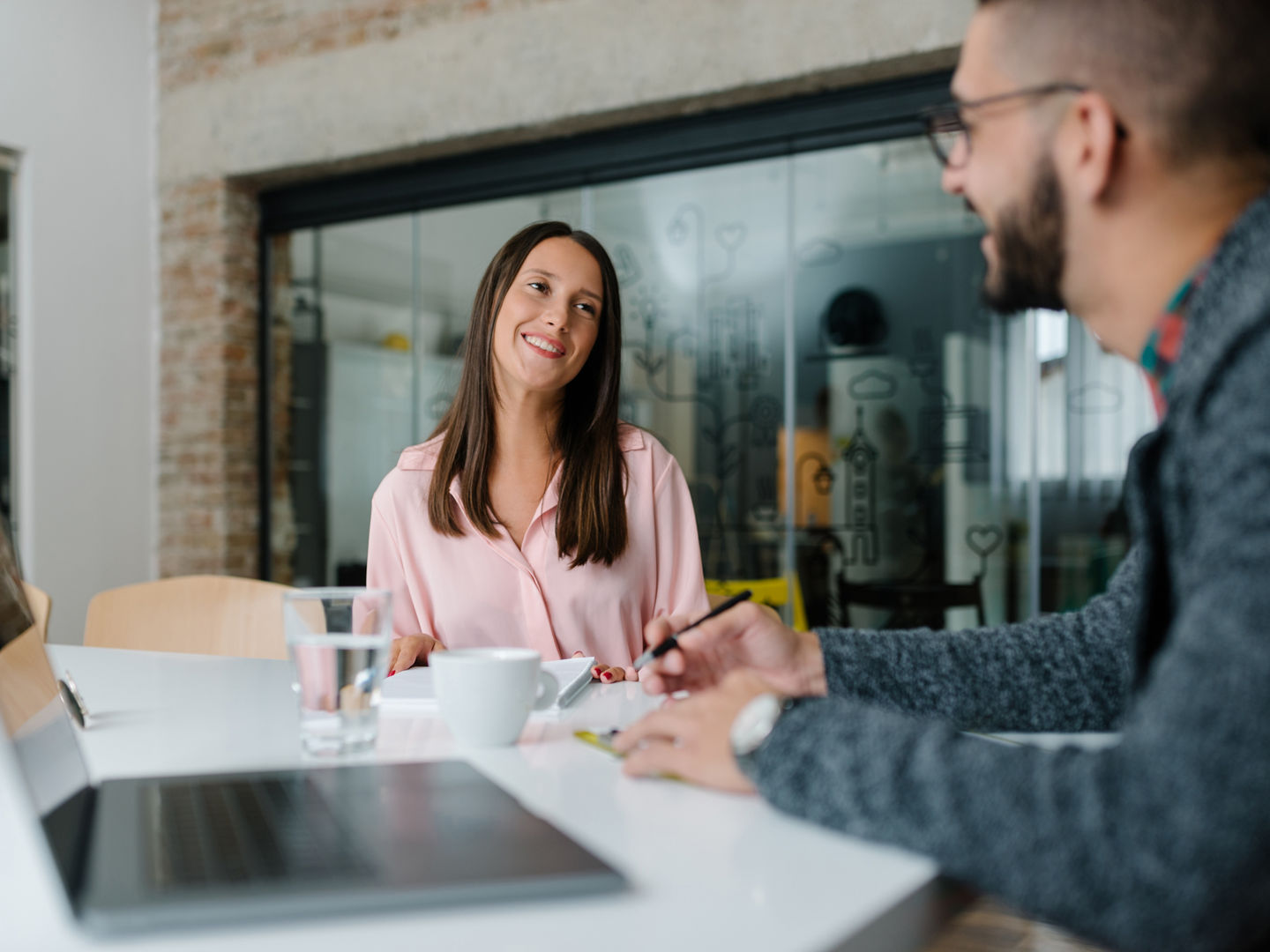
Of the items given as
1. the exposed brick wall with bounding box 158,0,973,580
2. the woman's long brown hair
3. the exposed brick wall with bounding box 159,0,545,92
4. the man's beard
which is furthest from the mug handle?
the exposed brick wall with bounding box 159,0,545,92

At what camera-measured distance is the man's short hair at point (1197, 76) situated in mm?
803

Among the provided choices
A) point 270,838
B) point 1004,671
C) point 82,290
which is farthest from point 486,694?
point 82,290

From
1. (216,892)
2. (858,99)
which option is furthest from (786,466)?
(216,892)

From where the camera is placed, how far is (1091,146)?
2.70 feet

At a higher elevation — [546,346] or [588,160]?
[588,160]

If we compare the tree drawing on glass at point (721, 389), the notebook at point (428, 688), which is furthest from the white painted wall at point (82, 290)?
the notebook at point (428, 688)

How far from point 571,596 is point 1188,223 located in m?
1.29

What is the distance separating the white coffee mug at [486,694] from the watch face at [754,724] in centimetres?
24

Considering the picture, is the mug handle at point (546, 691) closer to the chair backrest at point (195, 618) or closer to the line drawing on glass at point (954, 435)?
the chair backrest at point (195, 618)

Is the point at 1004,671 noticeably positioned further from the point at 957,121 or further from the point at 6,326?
the point at 6,326

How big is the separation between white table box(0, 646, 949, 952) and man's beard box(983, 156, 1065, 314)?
480 millimetres

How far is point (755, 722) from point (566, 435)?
1404 millimetres

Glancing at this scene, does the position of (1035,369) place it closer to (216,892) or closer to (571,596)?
(571,596)

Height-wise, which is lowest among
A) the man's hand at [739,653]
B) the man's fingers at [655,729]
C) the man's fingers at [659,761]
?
the man's fingers at [659,761]
